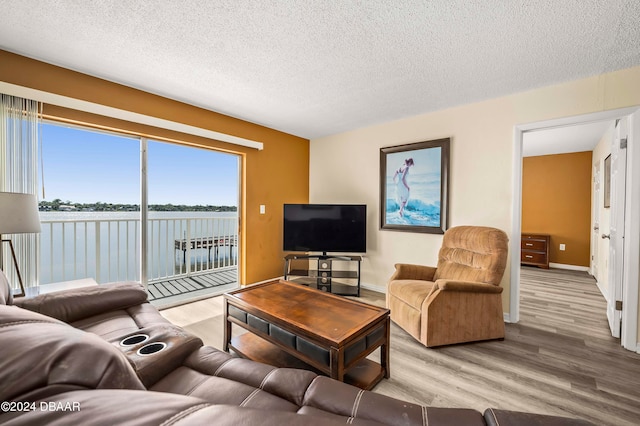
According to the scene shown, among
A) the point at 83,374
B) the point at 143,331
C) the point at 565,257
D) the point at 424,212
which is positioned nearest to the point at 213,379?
the point at 143,331

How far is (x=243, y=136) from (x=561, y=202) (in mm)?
6255

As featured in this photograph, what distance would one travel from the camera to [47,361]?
444 mm

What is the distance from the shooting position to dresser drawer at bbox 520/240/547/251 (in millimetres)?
5094

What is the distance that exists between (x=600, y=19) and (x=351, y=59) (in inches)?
63.6

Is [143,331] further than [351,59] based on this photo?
No

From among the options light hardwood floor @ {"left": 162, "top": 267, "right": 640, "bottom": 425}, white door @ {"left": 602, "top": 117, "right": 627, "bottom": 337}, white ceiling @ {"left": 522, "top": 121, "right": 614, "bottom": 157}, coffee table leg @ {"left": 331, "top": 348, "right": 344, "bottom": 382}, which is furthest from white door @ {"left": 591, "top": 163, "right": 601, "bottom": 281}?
coffee table leg @ {"left": 331, "top": 348, "right": 344, "bottom": 382}

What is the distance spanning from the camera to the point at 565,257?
16.6 feet

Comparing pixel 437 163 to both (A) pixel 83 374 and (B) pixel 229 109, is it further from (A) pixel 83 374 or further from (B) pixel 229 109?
(A) pixel 83 374

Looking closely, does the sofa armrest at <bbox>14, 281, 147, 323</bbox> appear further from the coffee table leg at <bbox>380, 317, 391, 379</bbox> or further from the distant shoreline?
the coffee table leg at <bbox>380, 317, 391, 379</bbox>

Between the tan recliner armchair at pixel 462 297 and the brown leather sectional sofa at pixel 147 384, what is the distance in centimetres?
156

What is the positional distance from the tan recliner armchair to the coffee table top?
1.97 feet

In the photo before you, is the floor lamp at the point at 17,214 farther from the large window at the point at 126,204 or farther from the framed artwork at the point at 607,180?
the framed artwork at the point at 607,180

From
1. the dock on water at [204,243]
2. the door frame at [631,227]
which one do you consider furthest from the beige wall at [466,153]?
the dock on water at [204,243]

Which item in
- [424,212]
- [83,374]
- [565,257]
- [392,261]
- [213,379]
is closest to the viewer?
[83,374]
